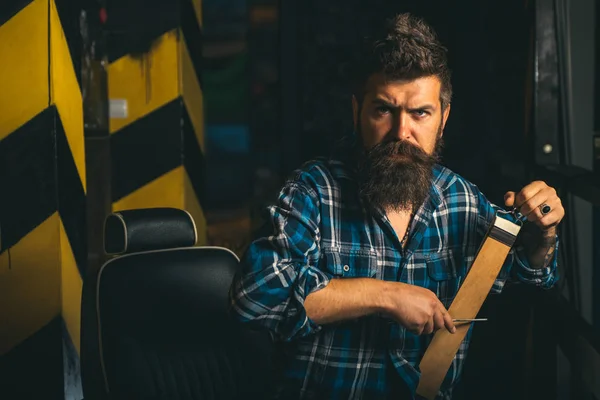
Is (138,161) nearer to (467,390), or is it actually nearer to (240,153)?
(240,153)

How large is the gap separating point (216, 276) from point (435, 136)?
816mm

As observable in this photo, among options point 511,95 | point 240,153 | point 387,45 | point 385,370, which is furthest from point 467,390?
point 240,153

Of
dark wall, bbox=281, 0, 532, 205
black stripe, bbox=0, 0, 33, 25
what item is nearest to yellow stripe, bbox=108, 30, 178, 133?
dark wall, bbox=281, 0, 532, 205

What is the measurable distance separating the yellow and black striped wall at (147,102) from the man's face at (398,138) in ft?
8.04

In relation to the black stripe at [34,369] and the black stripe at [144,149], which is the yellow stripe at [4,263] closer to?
the black stripe at [34,369]

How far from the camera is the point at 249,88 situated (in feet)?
16.3

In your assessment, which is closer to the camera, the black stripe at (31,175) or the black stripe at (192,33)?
the black stripe at (31,175)

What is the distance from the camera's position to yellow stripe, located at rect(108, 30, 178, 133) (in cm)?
402

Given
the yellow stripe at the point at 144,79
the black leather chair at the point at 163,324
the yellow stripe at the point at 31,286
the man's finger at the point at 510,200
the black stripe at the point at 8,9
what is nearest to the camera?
the man's finger at the point at 510,200

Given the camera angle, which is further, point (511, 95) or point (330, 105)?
point (330, 105)

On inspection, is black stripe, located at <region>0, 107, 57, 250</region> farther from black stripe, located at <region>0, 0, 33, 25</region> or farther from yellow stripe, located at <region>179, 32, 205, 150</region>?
yellow stripe, located at <region>179, 32, 205, 150</region>

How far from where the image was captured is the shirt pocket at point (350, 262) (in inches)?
67.7

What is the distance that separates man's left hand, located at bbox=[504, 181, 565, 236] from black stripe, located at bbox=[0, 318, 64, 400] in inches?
63.1

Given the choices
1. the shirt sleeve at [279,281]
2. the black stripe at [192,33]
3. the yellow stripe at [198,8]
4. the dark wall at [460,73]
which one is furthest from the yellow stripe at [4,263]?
the yellow stripe at [198,8]
